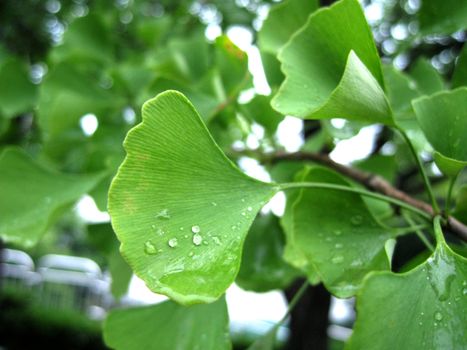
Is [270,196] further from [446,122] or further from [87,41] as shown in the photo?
[87,41]

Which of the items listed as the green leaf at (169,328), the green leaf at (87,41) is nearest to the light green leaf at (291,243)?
the green leaf at (169,328)

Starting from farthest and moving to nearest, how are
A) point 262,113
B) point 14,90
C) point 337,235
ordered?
point 14,90 → point 262,113 → point 337,235

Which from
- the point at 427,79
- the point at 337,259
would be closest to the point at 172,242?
the point at 337,259

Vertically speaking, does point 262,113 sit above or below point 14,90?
above

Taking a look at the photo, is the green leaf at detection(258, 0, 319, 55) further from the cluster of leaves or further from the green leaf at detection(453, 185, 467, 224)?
the green leaf at detection(453, 185, 467, 224)

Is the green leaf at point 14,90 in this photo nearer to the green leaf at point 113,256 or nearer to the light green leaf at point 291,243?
the green leaf at point 113,256

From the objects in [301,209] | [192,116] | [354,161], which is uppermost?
[192,116]

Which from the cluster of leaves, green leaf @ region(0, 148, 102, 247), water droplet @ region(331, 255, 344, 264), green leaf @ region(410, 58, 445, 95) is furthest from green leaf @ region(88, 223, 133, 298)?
green leaf @ region(410, 58, 445, 95)

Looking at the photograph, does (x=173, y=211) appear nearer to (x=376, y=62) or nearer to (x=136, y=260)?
(x=136, y=260)

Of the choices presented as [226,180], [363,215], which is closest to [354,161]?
[363,215]
